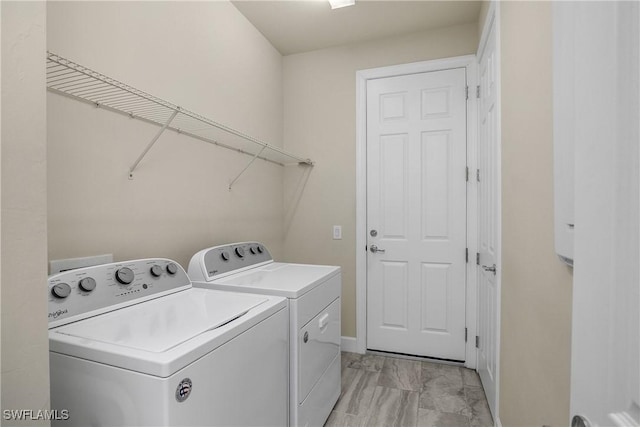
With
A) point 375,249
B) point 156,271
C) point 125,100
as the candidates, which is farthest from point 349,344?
point 125,100

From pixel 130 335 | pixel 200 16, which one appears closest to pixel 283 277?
pixel 130 335

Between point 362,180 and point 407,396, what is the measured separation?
1.62m

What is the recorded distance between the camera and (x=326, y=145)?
9.23 ft

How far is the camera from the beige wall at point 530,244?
0.91 meters

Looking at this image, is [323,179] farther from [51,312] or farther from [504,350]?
[51,312]

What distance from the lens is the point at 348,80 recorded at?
275 centimetres

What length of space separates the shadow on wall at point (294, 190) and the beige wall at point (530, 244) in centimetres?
167

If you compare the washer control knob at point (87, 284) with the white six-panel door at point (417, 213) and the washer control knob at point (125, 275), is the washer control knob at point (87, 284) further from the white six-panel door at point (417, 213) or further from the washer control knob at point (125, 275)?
the white six-panel door at point (417, 213)

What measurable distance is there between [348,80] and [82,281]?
7.90 feet

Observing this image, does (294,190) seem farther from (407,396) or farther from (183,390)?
(183,390)

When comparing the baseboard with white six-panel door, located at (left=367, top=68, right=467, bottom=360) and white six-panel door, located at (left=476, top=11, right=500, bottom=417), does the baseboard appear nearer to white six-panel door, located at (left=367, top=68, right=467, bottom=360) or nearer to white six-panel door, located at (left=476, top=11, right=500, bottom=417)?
white six-panel door, located at (left=367, top=68, right=467, bottom=360)

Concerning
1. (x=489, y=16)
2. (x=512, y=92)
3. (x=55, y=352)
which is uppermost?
(x=489, y=16)

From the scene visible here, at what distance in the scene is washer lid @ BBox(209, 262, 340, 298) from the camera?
1.43 m

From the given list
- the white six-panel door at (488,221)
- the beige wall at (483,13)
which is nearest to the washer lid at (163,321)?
the white six-panel door at (488,221)
